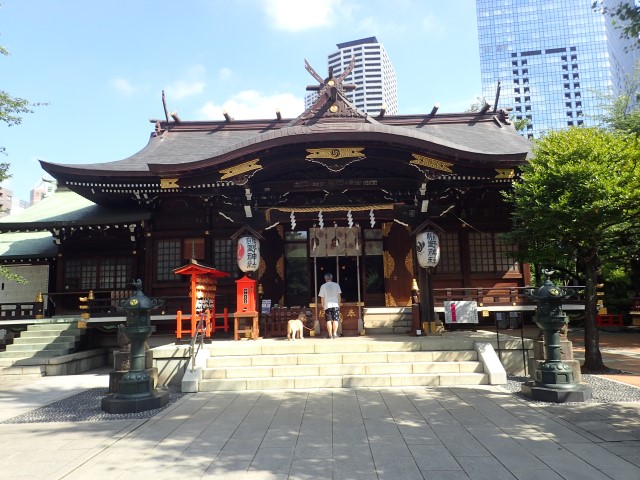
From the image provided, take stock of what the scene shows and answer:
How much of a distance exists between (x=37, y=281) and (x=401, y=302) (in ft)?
45.4

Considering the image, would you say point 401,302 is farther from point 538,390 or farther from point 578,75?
point 578,75

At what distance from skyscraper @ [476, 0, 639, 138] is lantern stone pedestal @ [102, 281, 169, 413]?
11391cm

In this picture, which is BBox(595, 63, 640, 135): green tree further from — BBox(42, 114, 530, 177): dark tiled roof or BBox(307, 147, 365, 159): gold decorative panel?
BBox(307, 147, 365, 159): gold decorative panel

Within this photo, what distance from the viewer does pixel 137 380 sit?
7328 mm

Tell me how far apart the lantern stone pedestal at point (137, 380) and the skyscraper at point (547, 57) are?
113910mm

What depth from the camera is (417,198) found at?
12.2 m

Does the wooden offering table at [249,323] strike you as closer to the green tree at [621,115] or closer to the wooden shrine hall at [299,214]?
the wooden shrine hall at [299,214]

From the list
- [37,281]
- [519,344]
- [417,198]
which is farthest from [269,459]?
[37,281]

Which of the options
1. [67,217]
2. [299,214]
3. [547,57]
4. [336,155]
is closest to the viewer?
[336,155]

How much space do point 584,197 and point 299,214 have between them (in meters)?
7.17

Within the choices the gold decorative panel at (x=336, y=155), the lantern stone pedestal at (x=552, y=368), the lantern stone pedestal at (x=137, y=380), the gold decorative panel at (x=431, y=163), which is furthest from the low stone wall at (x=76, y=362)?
the lantern stone pedestal at (x=552, y=368)

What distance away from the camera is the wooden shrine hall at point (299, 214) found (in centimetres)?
1154

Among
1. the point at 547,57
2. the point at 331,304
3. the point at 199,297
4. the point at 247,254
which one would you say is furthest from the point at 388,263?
the point at 547,57

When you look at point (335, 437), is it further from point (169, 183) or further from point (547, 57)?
point (547, 57)
